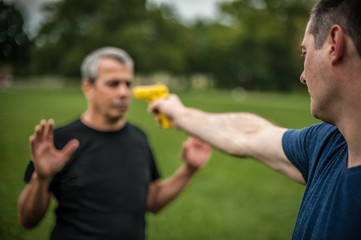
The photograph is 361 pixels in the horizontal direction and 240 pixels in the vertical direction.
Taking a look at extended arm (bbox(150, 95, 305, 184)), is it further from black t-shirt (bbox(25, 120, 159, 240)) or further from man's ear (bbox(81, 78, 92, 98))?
man's ear (bbox(81, 78, 92, 98))

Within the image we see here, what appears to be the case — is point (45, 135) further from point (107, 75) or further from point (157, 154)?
point (157, 154)

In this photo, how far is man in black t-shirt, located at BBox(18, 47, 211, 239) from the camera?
2.44 m

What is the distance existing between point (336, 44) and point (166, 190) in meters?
2.39

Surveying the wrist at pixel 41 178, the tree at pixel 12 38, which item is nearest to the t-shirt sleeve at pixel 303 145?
the wrist at pixel 41 178

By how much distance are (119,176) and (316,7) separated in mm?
2120

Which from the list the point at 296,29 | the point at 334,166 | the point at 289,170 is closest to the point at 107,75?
the point at 289,170

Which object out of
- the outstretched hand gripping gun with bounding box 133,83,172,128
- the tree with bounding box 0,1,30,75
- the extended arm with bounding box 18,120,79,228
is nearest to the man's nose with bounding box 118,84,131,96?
the outstretched hand gripping gun with bounding box 133,83,172,128

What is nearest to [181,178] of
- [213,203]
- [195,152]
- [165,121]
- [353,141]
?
[195,152]

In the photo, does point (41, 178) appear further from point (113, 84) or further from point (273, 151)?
point (273, 151)

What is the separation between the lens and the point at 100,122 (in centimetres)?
311

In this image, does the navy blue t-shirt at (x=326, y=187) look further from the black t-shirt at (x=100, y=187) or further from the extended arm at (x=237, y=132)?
the black t-shirt at (x=100, y=187)

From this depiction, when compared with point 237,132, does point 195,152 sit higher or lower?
lower

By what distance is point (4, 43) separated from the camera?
8.08 feet

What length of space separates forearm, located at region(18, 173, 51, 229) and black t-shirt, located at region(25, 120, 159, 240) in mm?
122
